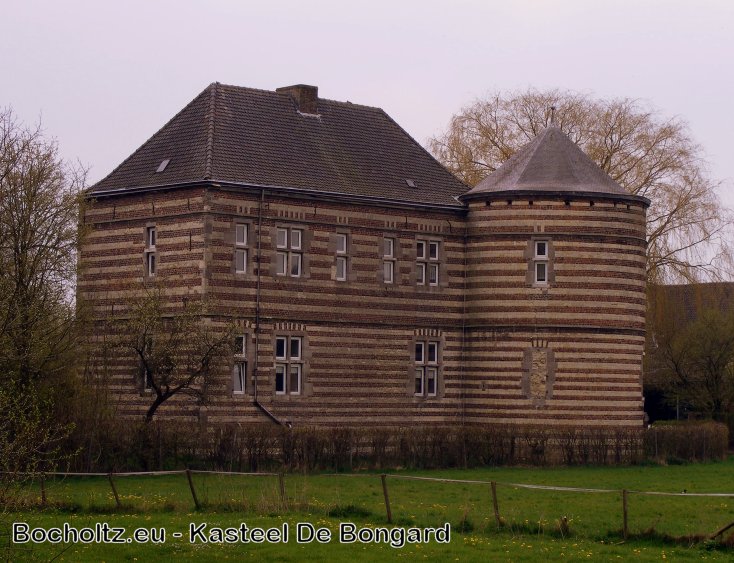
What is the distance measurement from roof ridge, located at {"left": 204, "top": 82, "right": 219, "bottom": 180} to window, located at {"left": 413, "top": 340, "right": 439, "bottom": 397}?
8473 mm

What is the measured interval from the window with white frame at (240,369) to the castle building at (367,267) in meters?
0.04

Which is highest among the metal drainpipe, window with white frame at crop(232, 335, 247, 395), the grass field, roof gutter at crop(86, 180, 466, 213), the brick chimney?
the brick chimney

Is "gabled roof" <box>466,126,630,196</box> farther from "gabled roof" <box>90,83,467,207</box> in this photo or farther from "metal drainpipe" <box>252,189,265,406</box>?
"metal drainpipe" <box>252,189,265,406</box>

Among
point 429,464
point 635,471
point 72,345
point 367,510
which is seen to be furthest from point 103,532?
point 635,471

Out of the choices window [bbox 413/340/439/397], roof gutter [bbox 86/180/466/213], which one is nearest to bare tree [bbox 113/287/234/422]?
roof gutter [bbox 86/180/466/213]

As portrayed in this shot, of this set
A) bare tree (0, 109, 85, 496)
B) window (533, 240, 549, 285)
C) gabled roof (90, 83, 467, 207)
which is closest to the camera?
bare tree (0, 109, 85, 496)

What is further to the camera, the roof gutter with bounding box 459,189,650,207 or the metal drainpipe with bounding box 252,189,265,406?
the roof gutter with bounding box 459,189,650,207

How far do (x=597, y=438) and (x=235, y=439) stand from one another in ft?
35.8

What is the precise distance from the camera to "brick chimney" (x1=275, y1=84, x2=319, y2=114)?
47500 millimetres

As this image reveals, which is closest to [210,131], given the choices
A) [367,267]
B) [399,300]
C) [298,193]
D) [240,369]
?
[298,193]

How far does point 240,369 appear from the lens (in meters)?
42.2

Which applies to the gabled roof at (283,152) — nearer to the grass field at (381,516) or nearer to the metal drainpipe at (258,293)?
the metal drainpipe at (258,293)

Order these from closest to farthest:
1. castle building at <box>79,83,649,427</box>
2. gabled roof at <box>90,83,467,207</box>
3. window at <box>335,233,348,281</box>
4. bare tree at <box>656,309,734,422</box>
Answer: castle building at <box>79,83,649,427</box>, gabled roof at <box>90,83,467,207</box>, window at <box>335,233,348,281</box>, bare tree at <box>656,309,734,422</box>

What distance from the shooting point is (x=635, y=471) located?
138 feet
